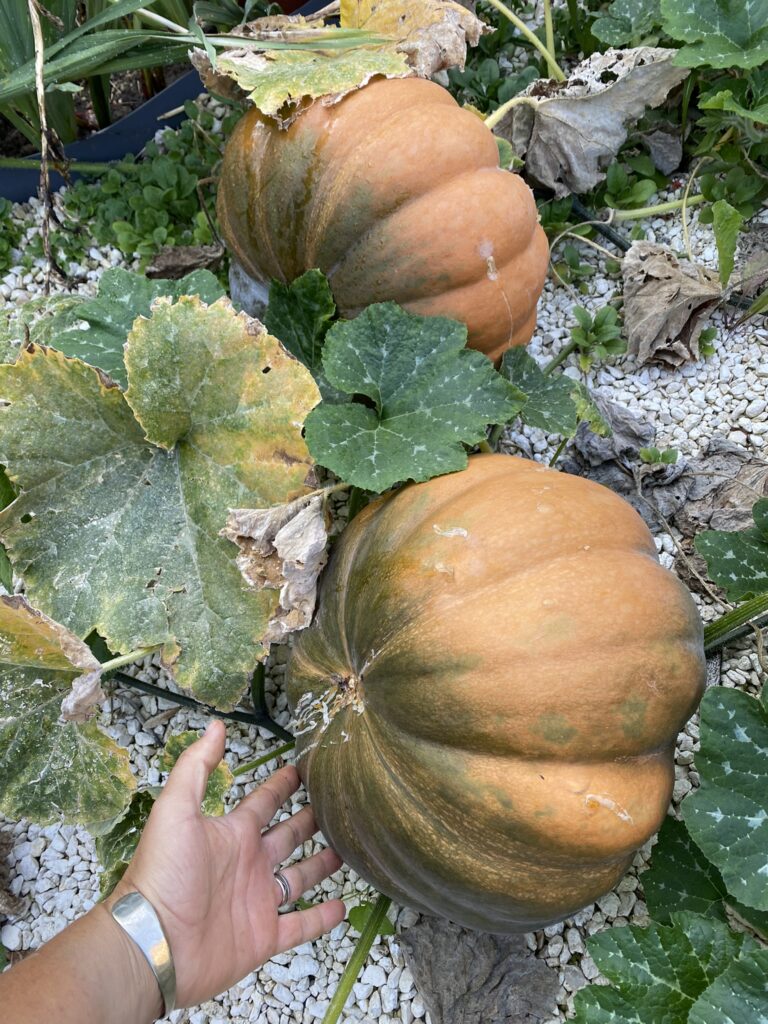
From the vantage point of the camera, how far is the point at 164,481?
1364mm

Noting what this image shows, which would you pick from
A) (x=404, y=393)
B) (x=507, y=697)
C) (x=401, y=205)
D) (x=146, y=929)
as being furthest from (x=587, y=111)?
(x=146, y=929)

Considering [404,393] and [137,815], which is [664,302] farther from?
[137,815]

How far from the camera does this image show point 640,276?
1.81 metres

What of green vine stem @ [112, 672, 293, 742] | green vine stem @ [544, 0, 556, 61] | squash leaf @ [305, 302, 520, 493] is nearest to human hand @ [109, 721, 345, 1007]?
green vine stem @ [112, 672, 293, 742]

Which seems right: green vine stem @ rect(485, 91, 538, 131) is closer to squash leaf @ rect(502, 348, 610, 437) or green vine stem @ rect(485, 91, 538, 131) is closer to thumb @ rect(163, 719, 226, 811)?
squash leaf @ rect(502, 348, 610, 437)

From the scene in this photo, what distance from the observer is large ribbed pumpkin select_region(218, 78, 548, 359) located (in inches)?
56.2

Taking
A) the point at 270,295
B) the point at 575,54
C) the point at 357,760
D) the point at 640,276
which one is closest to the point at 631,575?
the point at 357,760

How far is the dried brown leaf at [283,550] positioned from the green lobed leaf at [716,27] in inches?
45.8

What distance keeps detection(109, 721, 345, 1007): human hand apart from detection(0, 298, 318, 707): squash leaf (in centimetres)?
18

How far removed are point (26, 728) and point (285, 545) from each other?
0.50 meters

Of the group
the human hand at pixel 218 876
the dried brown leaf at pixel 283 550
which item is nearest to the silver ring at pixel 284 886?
the human hand at pixel 218 876

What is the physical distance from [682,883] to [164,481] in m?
1.02

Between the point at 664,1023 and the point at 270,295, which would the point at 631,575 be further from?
the point at 270,295

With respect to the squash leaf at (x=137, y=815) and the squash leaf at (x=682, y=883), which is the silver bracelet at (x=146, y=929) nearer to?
the squash leaf at (x=137, y=815)
